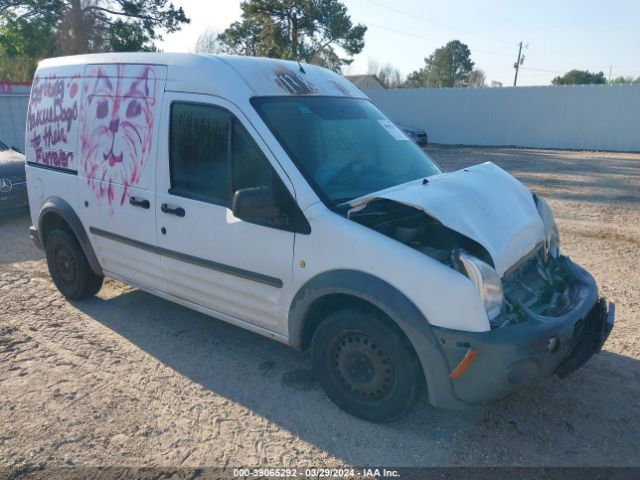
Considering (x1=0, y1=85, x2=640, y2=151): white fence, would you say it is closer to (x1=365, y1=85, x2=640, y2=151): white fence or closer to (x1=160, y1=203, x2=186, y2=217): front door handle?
(x1=365, y1=85, x2=640, y2=151): white fence

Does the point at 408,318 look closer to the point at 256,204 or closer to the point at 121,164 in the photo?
the point at 256,204

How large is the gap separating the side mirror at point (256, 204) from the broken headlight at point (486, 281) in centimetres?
115

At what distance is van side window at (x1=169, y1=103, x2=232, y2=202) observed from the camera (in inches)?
143

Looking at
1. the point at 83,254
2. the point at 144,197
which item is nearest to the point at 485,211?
the point at 144,197

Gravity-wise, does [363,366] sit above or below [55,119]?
below

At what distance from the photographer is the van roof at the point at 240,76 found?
360 cm

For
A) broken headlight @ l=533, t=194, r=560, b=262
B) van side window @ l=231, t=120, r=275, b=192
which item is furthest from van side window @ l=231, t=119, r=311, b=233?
broken headlight @ l=533, t=194, r=560, b=262

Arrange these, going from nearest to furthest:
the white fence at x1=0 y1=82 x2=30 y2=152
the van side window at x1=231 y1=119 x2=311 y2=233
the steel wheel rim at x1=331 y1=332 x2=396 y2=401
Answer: the steel wheel rim at x1=331 y1=332 x2=396 y2=401, the van side window at x1=231 y1=119 x2=311 y2=233, the white fence at x1=0 y1=82 x2=30 y2=152

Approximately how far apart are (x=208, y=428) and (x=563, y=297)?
243 centimetres

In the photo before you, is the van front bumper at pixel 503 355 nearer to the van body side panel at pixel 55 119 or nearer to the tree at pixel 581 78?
the van body side panel at pixel 55 119

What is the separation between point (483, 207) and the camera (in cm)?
329

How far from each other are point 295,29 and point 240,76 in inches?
1160

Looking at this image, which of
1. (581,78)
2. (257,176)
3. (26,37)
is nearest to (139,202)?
(257,176)

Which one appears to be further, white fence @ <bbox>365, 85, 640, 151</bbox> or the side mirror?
white fence @ <bbox>365, 85, 640, 151</bbox>
